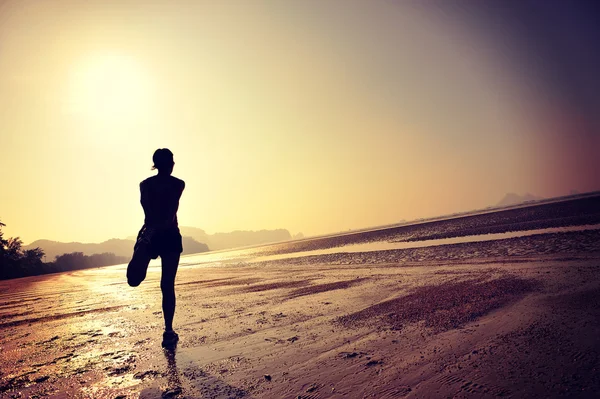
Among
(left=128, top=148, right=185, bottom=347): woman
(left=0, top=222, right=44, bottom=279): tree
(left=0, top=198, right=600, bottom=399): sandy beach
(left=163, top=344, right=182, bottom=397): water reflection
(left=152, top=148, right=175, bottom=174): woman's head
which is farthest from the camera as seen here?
(left=0, top=222, right=44, bottom=279): tree

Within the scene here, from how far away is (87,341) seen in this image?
4133mm

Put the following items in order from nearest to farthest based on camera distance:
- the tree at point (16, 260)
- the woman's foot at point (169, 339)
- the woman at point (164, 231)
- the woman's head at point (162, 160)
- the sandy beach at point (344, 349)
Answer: the sandy beach at point (344, 349) < the woman's foot at point (169, 339) < the woman at point (164, 231) < the woman's head at point (162, 160) < the tree at point (16, 260)

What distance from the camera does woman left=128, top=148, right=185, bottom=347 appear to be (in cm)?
388

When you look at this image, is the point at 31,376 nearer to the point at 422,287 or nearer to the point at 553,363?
the point at 553,363

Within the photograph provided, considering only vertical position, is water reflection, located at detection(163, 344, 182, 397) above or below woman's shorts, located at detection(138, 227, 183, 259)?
below

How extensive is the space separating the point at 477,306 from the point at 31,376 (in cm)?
558

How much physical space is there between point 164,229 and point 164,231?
0.10 feet

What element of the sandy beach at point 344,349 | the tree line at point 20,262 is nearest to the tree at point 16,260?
the tree line at point 20,262

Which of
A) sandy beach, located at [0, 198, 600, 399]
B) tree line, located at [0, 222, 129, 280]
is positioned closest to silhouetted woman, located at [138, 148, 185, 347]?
sandy beach, located at [0, 198, 600, 399]

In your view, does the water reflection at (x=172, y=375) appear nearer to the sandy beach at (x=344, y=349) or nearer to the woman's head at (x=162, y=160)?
the sandy beach at (x=344, y=349)

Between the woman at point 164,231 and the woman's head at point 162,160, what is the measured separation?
0.47ft

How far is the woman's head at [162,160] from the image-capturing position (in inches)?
164

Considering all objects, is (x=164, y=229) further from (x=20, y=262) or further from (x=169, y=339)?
(x=20, y=262)

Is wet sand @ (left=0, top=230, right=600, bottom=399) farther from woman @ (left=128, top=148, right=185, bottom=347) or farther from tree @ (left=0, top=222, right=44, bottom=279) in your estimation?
tree @ (left=0, top=222, right=44, bottom=279)
